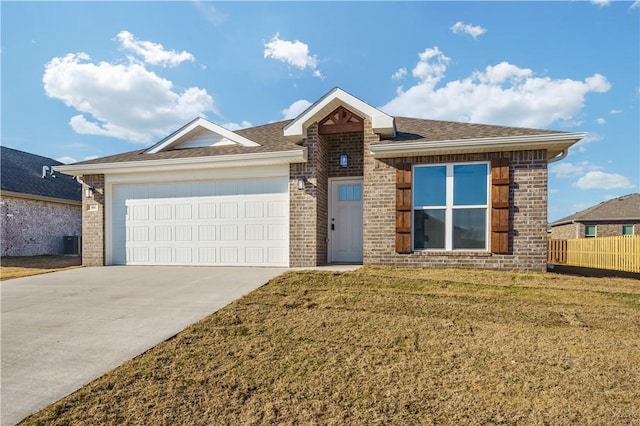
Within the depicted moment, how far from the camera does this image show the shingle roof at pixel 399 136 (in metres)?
7.89

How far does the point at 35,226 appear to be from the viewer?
15375mm

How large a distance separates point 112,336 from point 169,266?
549 cm

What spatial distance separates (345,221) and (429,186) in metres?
2.63

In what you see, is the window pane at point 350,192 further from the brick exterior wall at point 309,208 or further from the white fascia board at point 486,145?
the white fascia board at point 486,145

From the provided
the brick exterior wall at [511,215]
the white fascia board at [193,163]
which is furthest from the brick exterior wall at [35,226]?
the brick exterior wall at [511,215]

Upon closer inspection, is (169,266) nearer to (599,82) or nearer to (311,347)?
(311,347)

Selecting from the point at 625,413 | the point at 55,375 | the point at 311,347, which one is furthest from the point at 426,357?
the point at 55,375

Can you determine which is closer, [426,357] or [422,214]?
[426,357]

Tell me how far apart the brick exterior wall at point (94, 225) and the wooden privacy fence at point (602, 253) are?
16523mm

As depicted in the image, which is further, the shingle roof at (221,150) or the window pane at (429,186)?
the shingle roof at (221,150)

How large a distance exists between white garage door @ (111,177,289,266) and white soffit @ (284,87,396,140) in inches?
53.1

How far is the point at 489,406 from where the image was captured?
2535 mm

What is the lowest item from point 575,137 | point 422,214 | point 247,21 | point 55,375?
point 55,375

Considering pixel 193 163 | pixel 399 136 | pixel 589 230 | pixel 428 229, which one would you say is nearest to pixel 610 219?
pixel 589 230
